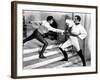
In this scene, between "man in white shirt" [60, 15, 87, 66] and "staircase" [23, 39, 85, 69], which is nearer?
"staircase" [23, 39, 85, 69]

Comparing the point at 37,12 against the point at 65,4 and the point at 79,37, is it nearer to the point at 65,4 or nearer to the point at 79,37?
the point at 65,4

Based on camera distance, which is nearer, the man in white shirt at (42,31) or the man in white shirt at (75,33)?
the man in white shirt at (42,31)

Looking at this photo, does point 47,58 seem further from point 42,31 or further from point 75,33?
point 75,33

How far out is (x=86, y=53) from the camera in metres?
1.97

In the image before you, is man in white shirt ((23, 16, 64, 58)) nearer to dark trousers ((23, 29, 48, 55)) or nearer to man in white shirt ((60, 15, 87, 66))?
dark trousers ((23, 29, 48, 55))

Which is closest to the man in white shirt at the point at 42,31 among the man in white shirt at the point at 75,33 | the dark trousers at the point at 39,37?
the dark trousers at the point at 39,37

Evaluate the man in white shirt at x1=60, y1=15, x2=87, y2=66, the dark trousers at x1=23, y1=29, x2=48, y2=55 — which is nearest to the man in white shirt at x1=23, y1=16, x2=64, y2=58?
the dark trousers at x1=23, y1=29, x2=48, y2=55

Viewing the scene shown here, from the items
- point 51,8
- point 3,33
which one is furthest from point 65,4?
point 3,33

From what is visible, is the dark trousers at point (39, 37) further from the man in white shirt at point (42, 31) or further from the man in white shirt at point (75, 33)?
the man in white shirt at point (75, 33)

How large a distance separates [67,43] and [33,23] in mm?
323

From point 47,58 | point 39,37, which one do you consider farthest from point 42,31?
point 47,58

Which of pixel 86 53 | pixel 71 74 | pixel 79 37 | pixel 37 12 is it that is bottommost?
pixel 71 74

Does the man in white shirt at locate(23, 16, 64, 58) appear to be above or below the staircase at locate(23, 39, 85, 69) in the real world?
above

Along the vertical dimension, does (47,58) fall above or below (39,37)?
below
